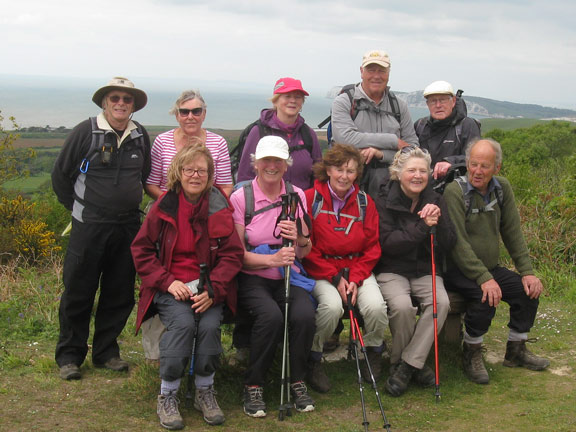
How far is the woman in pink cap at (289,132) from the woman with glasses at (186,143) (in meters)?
0.25

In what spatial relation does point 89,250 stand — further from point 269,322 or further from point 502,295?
point 502,295

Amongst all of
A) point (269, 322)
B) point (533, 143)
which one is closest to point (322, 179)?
point (269, 322)

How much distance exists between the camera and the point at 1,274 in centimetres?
939

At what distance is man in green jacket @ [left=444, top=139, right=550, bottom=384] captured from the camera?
18.0 feet

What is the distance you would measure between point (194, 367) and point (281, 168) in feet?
6.02

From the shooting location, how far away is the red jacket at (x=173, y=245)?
4734mm

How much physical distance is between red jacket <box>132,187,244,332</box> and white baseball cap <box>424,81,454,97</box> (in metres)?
2.74

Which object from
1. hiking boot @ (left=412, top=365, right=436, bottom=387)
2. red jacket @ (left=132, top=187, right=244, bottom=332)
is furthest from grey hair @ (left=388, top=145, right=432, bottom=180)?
hiking boot @ (left=412, top=365, right=436, bottom=387)

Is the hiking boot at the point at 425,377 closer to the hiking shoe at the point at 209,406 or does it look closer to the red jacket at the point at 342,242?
the red jacket at the point at 342,242

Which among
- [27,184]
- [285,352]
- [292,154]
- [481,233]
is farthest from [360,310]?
[27,184]

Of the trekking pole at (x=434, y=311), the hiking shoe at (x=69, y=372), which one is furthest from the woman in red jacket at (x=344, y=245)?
the hiking shoe at (x=69, y=372)

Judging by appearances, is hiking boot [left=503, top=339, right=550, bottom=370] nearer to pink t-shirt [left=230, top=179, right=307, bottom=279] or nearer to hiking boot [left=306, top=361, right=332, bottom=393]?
hiking boot [left=306, top=361, right=332, bottom=393]

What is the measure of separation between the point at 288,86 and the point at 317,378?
2778 millimetres

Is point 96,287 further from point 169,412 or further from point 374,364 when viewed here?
point 374,364
